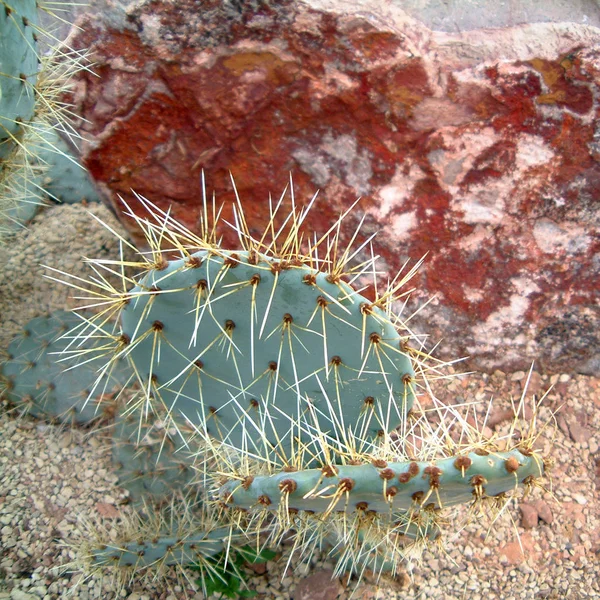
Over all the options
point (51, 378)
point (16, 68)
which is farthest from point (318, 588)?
point (16, 68)

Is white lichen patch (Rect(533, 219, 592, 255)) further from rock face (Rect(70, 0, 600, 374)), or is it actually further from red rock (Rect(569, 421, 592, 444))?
red rock (Rect(569, 421, 592, 444))

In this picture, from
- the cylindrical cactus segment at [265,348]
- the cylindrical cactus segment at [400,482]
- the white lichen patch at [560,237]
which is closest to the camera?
the cylindrical cactus segment at [400,482]

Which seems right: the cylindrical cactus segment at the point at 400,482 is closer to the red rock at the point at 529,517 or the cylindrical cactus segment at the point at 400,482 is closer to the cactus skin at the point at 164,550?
the cactus skin at the point at 164,550

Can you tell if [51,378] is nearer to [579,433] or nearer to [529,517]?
[529,517]

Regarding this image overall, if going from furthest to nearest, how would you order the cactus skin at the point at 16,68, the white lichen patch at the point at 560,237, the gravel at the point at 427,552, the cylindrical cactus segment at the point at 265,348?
the white lichen patch at the point at 560,237 → the gravel at the point at 427,552 → the cactus skin at the point at 16,68 → the cylindrical cactus segment at the point at 265,348

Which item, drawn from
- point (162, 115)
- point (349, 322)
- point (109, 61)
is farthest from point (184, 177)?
point (349, 322)

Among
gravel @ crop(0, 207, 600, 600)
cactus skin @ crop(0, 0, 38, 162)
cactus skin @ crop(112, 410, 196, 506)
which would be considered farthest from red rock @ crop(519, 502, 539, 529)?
cactus skin @ crop(0, 0, 38, 162)

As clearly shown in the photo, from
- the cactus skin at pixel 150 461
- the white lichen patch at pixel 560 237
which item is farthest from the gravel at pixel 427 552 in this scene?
the white lichen patch at pixel 560 237
